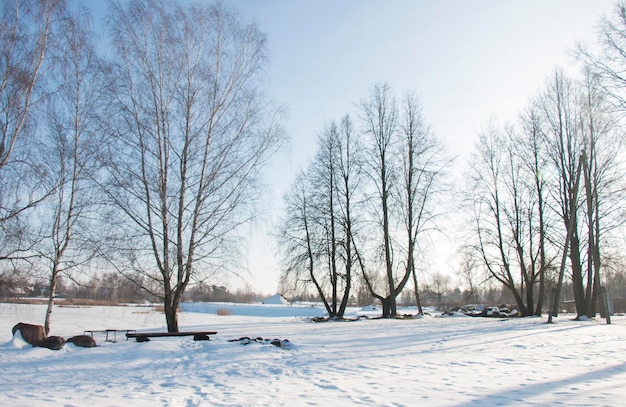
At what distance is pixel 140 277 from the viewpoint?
12.5 meters

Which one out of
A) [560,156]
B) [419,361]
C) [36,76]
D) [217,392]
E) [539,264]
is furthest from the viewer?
[539,264]

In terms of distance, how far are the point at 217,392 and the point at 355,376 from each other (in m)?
2.30

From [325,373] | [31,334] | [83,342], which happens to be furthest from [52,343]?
[325,373]

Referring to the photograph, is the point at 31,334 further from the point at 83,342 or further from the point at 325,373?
the point at 325,373

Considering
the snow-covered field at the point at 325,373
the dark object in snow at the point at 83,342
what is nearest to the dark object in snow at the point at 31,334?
→ the snow-covered field at the point at 325,373

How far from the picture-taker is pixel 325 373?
283 inches

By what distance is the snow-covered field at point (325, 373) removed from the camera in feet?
17.7

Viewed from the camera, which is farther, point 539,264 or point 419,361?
point 539,264

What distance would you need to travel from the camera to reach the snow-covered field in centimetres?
539

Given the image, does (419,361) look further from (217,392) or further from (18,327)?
(18,327)

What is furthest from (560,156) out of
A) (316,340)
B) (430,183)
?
(316,340)

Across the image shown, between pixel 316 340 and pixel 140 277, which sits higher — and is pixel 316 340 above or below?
below

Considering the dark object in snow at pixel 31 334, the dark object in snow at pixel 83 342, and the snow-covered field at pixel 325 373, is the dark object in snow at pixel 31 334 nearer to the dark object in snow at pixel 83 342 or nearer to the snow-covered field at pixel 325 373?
the snow-covered field at pixel 325 373

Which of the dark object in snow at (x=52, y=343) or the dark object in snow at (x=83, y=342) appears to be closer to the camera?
the dark object in snow at (x=52, y=343)
